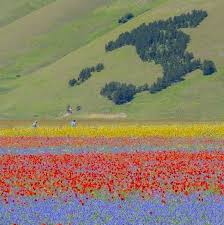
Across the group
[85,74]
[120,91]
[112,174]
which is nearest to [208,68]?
[120,91]

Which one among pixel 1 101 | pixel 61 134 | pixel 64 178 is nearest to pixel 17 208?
pixel 64 178

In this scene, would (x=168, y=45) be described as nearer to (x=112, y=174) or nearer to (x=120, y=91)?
(x=120, y=91)

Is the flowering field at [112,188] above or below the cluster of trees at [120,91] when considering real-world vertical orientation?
above

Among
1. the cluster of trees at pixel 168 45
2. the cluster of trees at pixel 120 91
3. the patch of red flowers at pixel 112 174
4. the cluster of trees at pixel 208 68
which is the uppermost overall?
the cluster of trees at pixel 168 45

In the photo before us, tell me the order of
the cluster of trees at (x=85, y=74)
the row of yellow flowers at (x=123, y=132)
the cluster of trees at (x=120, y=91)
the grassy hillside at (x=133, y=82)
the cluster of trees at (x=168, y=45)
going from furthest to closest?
the cluster of trees at (x=85, y=74), the cluster of trees at (x=168, y=45), the cluster of trees at (x=120, y=91), the grassy hillside at (x=133, y=82), the row of yellow flowers at (x=123, y=132)

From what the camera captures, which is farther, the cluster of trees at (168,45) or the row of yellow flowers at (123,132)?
the cluster of trees at (168,45)

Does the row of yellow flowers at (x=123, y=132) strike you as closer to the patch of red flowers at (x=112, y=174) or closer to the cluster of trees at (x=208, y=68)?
the patch of red flowers at (x=112, y=174)

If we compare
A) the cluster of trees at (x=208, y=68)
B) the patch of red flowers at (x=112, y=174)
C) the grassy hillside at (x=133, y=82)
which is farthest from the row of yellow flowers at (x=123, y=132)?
the cluster of trees at (x=208, y=68)
